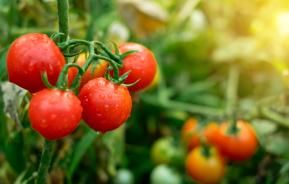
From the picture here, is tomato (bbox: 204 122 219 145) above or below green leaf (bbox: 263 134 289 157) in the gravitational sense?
below

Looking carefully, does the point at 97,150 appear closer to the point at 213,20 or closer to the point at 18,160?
the point at 18,160

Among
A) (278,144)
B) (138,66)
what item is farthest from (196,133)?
(138,66)

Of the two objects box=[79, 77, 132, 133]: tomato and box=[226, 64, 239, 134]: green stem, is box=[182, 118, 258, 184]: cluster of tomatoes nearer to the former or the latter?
box=[226, 64, 239, 134]: green stem

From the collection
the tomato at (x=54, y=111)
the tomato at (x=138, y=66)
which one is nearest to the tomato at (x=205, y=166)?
the tomato at (x=138, y=66)

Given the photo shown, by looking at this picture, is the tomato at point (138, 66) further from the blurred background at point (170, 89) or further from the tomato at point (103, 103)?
the blurred background at point (170, 89)

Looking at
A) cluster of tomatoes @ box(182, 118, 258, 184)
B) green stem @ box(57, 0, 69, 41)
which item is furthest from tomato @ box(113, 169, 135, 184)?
green stem @ box(57, 0, 69, 41)

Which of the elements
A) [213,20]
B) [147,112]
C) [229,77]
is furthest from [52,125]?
[213,20]

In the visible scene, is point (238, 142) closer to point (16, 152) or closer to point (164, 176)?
point (164, 176)
